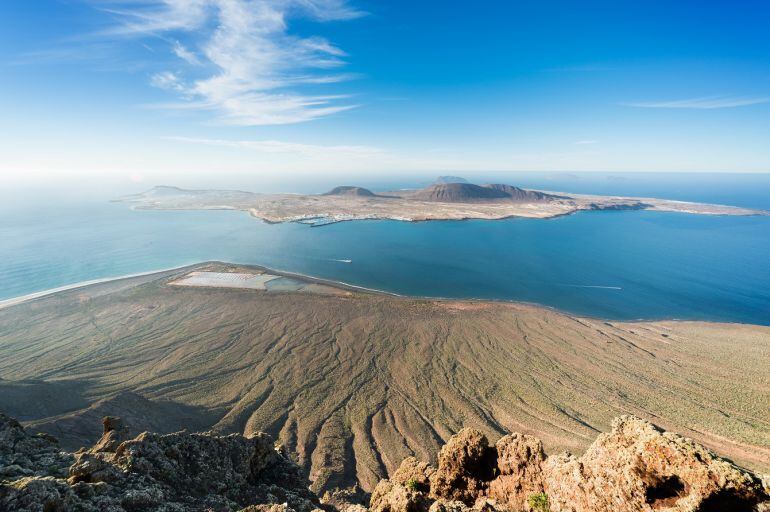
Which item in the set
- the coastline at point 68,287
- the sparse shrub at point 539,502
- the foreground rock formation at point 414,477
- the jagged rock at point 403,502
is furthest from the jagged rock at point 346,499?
the coastline at point 68,287

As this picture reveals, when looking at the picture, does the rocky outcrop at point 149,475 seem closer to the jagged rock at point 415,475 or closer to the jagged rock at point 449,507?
the jagged rock at point 415,475

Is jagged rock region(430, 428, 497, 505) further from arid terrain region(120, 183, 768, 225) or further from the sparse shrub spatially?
arid terrain region(120, 183, 768, 225)

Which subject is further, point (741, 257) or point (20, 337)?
point (741, 257)

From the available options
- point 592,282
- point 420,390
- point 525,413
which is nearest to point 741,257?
point 592,282

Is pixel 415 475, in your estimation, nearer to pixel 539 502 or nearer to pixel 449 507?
pixel 449 507

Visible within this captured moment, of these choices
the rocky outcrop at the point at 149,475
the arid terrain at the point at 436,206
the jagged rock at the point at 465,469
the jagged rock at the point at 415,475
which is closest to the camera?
the rocky outcrop at the point at 149,475

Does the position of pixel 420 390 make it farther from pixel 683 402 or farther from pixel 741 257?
pixel 741 257
